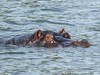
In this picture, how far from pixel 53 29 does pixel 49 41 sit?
2.96 m

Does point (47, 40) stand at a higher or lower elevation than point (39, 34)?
lower

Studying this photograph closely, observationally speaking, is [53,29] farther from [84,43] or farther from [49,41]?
[84,43]

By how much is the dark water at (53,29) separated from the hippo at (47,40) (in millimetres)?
215

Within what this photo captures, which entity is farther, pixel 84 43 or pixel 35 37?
pixel 35 37

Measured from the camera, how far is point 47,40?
15539 millimetres

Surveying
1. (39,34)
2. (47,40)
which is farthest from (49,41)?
(39,34)

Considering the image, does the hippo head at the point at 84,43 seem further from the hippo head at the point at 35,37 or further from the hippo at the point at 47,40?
the hippo head at the point at 35,37

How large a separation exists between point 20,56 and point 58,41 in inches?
50.9

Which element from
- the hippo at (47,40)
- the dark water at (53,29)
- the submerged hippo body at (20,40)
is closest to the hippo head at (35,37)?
the hippo at (47,40)

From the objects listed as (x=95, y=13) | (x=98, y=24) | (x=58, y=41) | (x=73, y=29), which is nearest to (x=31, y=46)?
(x=58, y=41)

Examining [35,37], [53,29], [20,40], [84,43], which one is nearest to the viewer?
[84,43]

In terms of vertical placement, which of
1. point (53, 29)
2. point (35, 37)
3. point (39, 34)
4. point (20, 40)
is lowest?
point (53, 29)

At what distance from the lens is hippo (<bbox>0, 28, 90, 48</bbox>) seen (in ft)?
50.7

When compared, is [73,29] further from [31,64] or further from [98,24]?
[31,64]
